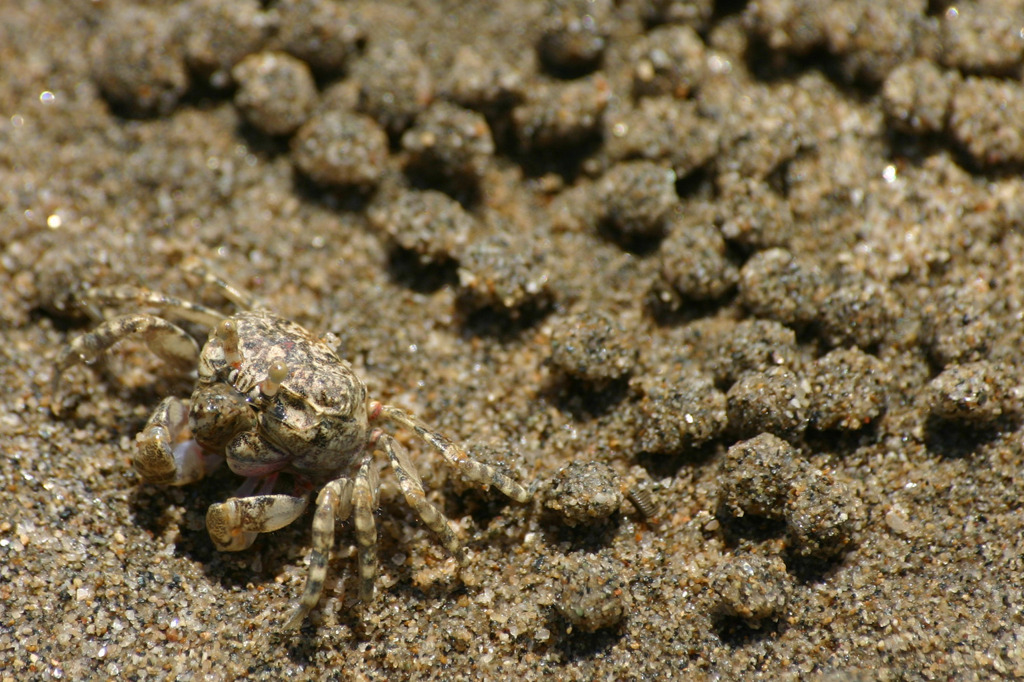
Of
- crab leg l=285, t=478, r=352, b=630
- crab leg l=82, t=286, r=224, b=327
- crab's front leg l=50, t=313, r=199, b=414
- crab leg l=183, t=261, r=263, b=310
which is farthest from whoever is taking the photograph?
crab leg l=183, t=261, r=263, b=310

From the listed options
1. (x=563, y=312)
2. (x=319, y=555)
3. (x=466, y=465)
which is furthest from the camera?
(x=563, y=312)

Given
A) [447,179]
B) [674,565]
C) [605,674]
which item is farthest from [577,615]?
[447,179]

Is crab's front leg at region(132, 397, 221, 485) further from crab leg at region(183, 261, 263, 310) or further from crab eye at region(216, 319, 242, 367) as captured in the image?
crab leg at region(183, 261, 263, 310)

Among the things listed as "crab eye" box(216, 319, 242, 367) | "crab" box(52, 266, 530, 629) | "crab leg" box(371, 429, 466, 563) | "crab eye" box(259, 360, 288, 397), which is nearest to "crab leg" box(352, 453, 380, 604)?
"crab" box(52, 266, 530, 629)

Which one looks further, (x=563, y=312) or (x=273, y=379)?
(x=563, y=312)

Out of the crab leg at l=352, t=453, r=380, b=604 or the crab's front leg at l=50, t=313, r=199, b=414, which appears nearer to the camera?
the crab leg at l=352, t=453, r=380, b=604

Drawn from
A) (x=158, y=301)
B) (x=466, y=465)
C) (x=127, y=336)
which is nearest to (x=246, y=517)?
(x=466, y=465)

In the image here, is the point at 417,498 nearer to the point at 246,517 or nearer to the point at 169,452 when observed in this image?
the point at 246,517
